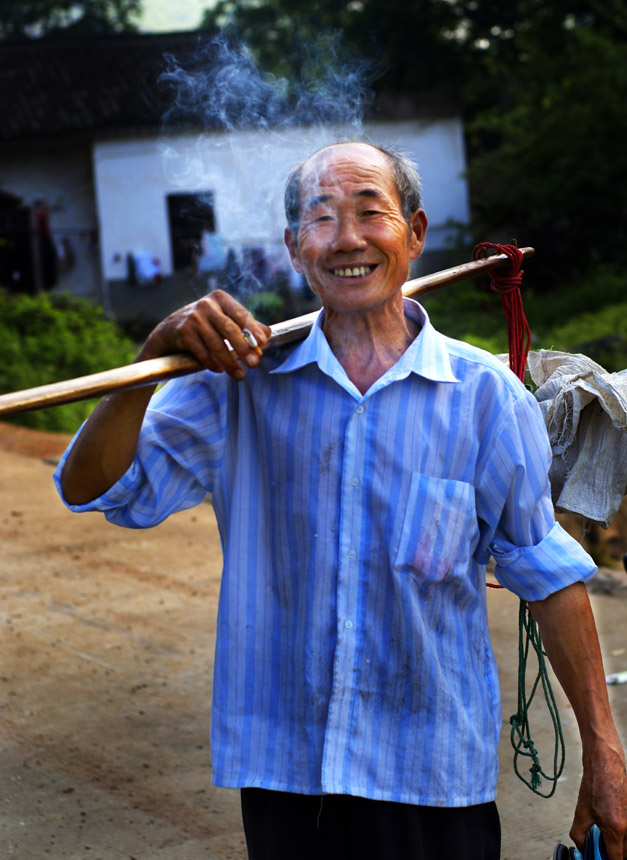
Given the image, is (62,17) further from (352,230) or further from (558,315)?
(352,230)

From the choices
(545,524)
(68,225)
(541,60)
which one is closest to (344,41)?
(541,60)

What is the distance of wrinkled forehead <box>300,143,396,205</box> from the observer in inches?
70.1

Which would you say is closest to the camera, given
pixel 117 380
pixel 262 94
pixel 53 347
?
pixel 117 380

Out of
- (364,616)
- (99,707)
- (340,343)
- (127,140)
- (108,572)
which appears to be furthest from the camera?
(127,140)

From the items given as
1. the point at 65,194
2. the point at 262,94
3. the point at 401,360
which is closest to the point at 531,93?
the point at 65,194

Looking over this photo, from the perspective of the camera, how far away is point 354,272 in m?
1.76

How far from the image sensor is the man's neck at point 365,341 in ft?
5.96

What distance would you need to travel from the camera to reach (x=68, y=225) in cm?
1847

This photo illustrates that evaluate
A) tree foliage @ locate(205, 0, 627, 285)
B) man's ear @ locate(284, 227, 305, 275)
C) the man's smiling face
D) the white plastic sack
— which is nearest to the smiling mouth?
the man's smiling face

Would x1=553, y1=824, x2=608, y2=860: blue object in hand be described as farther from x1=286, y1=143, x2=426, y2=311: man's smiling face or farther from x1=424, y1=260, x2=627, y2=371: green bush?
x1=424, y1=260, x2=627, y2=371: green bush

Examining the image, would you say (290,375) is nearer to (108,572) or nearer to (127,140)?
(108,572)

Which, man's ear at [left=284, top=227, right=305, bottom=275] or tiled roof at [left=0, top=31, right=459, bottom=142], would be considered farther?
tiled roof at [left=0, top=31, right=459, bottom=142]

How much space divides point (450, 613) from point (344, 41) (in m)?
23.3

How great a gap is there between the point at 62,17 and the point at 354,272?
30726 millimetres
